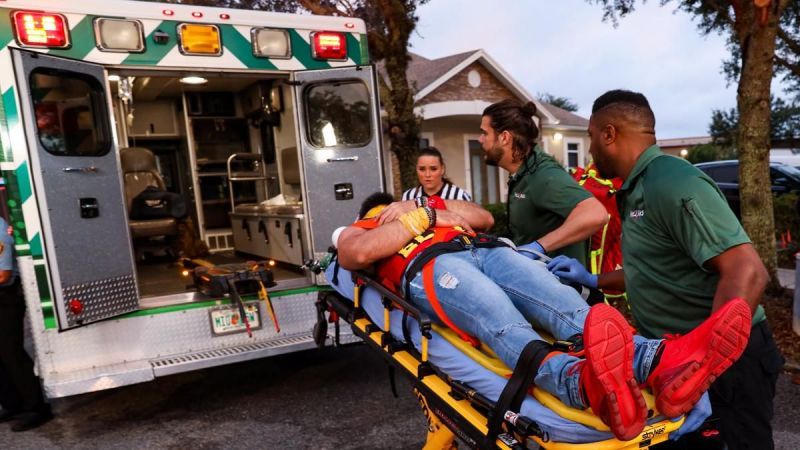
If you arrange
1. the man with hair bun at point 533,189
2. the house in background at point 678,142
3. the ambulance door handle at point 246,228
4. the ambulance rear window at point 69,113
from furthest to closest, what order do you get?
1. the house in background at point 678,142
2. the ambulance door handle at point 246,228
3. the ambulance rear window at point 69,113
4. the man with hair bun at point 533,189

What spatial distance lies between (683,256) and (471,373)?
2.71ft

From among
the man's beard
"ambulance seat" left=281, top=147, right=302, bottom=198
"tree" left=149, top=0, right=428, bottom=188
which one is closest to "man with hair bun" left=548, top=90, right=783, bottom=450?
the man's beard

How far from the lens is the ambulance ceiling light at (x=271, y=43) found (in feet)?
13.1

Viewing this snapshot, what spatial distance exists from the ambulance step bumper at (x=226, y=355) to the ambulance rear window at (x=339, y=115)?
1.56 meters

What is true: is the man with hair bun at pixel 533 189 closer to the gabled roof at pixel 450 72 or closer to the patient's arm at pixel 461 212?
the patient's arm at pixel 461 212

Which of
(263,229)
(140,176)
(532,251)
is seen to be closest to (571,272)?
(532,251)

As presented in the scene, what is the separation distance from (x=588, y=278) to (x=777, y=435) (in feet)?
6.04

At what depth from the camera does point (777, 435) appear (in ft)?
10.6

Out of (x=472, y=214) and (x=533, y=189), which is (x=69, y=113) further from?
(x=533, y=189)

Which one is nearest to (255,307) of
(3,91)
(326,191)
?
(326,191)

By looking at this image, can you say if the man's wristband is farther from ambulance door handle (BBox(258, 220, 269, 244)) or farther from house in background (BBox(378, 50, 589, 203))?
house in background (BBox(378, 50, 589, 203))

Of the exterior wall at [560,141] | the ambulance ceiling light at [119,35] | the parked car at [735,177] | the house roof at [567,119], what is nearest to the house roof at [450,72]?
the exterior wall at [560,141]

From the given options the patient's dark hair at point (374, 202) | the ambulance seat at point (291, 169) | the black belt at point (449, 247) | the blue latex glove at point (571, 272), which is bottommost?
the blue latex glove at point (571, 272)

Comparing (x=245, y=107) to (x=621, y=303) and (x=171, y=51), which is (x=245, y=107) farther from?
(x=621, y=303)
